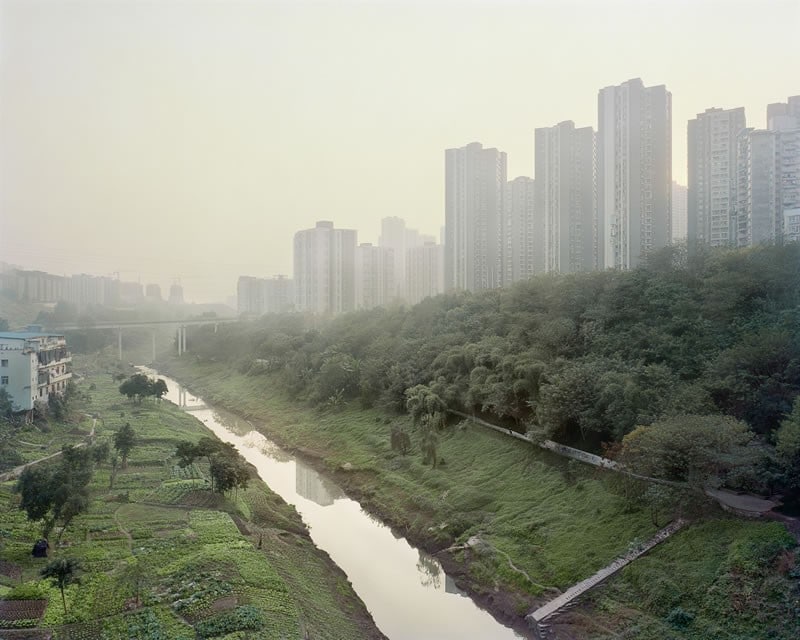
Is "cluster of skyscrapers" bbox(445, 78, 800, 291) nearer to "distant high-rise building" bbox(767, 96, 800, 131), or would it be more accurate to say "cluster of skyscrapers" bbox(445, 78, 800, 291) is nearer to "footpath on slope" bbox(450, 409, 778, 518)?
"distant high-rise building" bbox(767, 96, 800, 131)

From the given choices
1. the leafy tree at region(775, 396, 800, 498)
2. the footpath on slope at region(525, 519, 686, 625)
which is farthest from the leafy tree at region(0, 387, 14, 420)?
the leafy tree at region(775, 396, 800, 498)

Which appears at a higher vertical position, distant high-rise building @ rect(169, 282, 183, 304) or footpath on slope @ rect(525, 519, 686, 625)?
distant high-rise building @ rect(169, 282, 183, 304)

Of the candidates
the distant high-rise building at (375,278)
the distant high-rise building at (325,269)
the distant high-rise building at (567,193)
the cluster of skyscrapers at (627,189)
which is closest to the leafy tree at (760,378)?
the cluster of skyscrapers at (627,189)

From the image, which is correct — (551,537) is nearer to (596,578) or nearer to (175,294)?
(596,578)

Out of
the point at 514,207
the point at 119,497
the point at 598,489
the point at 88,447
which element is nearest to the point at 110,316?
the point at 88,447

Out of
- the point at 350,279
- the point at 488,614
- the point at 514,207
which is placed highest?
the point at 514,207

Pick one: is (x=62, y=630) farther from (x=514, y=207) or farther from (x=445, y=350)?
(x=514, y=207)
